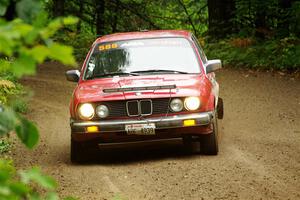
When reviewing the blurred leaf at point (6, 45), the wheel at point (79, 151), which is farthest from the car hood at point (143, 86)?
the blurred leaf at point (6, 45)

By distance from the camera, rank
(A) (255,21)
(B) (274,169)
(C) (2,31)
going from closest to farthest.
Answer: (C) (2,31) < (B) (274,169) < (A) (255,21)

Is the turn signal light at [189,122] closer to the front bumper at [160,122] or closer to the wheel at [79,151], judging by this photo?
the front bumper at [160,122]

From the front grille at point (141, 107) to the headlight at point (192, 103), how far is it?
24 cm

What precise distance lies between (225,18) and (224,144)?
1513 cm

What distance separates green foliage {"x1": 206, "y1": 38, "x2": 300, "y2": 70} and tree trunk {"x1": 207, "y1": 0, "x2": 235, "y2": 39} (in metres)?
1.78

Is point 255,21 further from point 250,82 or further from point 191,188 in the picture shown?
point 191,188

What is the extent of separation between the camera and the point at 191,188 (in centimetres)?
694

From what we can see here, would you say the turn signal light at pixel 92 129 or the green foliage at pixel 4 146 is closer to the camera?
the turn signal light at pixel 92 129

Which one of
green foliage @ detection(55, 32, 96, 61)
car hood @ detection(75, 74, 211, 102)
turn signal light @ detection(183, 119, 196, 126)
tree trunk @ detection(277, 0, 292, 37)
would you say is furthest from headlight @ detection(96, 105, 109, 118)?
green foliage @ detection(55, 32, 96, 61)

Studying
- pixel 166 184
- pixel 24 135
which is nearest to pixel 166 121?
pixel 166 184

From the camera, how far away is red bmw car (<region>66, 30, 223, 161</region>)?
26.8 feet

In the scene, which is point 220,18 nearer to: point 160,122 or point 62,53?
point 160,122

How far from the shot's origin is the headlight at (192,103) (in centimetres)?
822

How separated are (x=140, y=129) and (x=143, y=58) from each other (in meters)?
1.43
